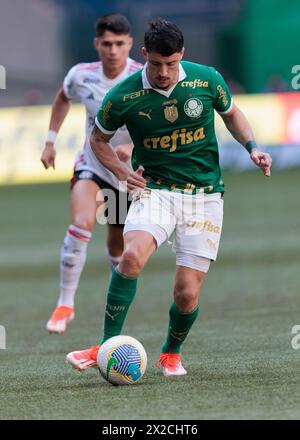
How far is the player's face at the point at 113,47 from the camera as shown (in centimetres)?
877

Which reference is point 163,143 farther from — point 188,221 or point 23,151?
point 23,151

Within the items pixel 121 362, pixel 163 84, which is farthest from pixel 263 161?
pixel 121 362

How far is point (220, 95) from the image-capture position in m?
6.77

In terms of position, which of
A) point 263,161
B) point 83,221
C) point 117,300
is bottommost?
point 117,300

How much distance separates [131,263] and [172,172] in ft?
2.30

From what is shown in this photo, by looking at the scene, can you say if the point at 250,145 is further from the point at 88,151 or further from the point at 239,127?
the point at 88,151

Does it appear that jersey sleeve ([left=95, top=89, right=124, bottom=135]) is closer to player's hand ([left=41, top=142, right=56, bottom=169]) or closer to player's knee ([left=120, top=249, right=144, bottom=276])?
player's knee ([left=120, top=249, right=144, bottom=276])

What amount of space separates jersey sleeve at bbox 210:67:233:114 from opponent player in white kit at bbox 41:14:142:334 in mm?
1994

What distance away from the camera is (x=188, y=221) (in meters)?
6.76

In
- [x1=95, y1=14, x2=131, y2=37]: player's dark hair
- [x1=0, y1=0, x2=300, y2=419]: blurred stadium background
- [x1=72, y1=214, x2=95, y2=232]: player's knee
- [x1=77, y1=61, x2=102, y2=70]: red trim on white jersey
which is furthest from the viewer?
[x1=77, y1=61, x2=102, y2=70]: red trim on white jersey

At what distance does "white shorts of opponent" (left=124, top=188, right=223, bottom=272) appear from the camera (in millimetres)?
6652

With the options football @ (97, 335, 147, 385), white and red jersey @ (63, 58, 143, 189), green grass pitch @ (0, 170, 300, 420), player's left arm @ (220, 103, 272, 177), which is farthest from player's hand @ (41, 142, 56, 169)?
football @ (97, 335, 147, 385)
